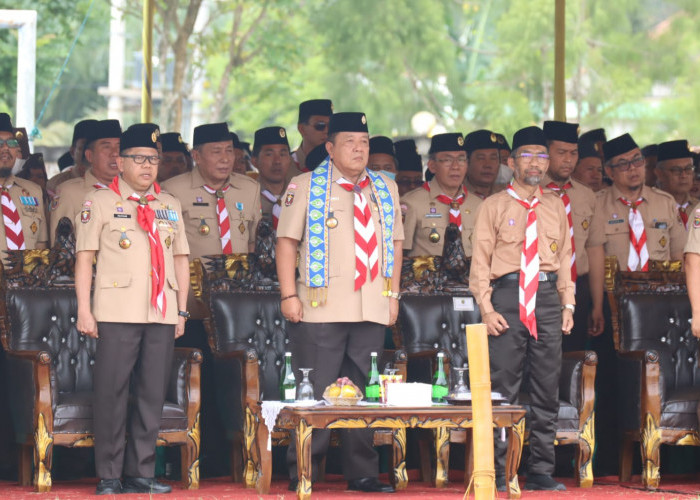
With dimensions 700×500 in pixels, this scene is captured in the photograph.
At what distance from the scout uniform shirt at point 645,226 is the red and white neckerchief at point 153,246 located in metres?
3.06


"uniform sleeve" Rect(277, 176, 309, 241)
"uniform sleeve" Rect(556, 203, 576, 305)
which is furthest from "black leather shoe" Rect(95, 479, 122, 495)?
"uniform sleeve" Rect(556, 203, 576, 305)

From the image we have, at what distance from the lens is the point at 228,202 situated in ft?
30.9

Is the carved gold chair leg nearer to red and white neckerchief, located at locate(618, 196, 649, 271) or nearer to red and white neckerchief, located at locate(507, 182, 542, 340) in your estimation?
red and white neckerchief, located at locate(507, 182, 542, 340)

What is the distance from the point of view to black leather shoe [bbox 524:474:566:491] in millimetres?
7684

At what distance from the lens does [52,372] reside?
782 centimetres

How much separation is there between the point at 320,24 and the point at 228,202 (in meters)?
18.5

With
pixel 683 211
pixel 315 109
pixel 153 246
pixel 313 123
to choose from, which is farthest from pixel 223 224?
pixel 683 211

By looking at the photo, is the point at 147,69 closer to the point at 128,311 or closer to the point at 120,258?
the point at 120,258

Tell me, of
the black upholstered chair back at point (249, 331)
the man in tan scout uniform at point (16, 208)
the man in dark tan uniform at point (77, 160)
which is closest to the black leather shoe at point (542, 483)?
the black upholstered chair back at point (249, 331)

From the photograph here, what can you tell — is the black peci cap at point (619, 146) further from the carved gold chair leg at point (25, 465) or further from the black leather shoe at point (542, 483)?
the carved gold chair leg at point (25, 465)

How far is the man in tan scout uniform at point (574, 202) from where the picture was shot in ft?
30.1

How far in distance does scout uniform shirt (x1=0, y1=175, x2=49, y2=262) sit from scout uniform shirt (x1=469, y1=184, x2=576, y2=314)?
3044 millimetres

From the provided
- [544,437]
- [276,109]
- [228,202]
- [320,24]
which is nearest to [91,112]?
[276,109]

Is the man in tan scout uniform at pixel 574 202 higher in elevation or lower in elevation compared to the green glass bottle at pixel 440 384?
higher
